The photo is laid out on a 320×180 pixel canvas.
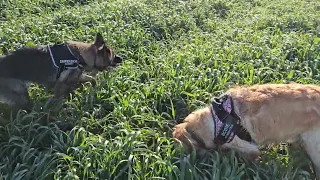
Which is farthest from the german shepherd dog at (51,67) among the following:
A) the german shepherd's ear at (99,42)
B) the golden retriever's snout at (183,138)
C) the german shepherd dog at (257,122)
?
the german shepherd dog at (257,122)

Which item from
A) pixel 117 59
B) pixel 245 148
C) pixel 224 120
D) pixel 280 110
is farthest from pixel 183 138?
pixel 117 59

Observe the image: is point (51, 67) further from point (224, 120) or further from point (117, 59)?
point (224, 120)

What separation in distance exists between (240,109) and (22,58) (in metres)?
2.38

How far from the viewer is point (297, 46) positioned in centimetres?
555

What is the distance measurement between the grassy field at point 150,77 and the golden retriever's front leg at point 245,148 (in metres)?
0.07

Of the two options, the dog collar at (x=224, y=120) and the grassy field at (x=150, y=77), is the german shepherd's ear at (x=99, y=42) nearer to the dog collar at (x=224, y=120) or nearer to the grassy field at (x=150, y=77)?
the grassy field at (x=150, y=77)

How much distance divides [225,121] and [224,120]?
0.05ft

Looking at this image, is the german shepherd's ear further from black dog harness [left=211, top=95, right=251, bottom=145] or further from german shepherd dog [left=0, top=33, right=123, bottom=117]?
black dog harness [left=211, top=95, right=251, bottom=145]

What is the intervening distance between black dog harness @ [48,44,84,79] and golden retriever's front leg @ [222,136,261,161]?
2069mm

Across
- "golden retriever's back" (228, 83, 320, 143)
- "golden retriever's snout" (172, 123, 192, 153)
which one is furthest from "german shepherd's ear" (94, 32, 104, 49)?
"golden retriever's back" (228, 83, 320, 143)

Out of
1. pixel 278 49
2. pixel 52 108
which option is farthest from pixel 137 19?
pixel 52 108

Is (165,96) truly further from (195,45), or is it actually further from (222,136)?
(195,45)

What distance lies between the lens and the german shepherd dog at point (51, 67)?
4128mm

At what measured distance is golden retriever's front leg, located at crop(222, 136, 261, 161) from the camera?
10.9ft
